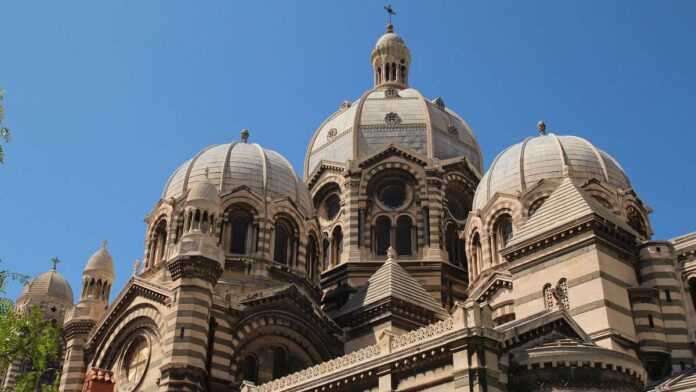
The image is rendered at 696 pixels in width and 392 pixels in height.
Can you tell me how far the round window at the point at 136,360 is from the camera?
34.4 meters

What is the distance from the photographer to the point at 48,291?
2084 inches

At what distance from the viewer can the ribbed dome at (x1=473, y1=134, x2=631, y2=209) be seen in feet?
130

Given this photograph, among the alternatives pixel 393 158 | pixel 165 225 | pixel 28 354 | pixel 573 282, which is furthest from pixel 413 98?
pixel 28 354

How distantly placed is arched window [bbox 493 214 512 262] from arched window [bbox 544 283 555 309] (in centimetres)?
851

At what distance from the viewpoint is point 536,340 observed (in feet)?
85.1

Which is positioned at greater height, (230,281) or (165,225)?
(165,225)

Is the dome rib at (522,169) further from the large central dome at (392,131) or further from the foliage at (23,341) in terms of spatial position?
the foliage at (23,341)

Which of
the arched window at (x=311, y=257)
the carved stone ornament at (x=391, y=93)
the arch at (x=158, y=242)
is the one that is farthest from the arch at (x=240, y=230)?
the carved stone ornament at (x=391, y=93)

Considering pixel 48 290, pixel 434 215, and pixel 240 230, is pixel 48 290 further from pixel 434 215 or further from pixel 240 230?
pixel 434 215

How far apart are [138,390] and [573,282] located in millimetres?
17202

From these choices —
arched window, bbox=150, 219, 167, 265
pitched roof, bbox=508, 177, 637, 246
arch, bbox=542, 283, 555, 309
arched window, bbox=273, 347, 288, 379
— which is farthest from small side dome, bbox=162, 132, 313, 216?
arch, bbox=542, 283, 555, 309

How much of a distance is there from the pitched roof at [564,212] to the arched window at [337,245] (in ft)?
50.7

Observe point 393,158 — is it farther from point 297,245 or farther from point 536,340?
point 536,340

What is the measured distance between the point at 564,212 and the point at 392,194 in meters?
16.7
